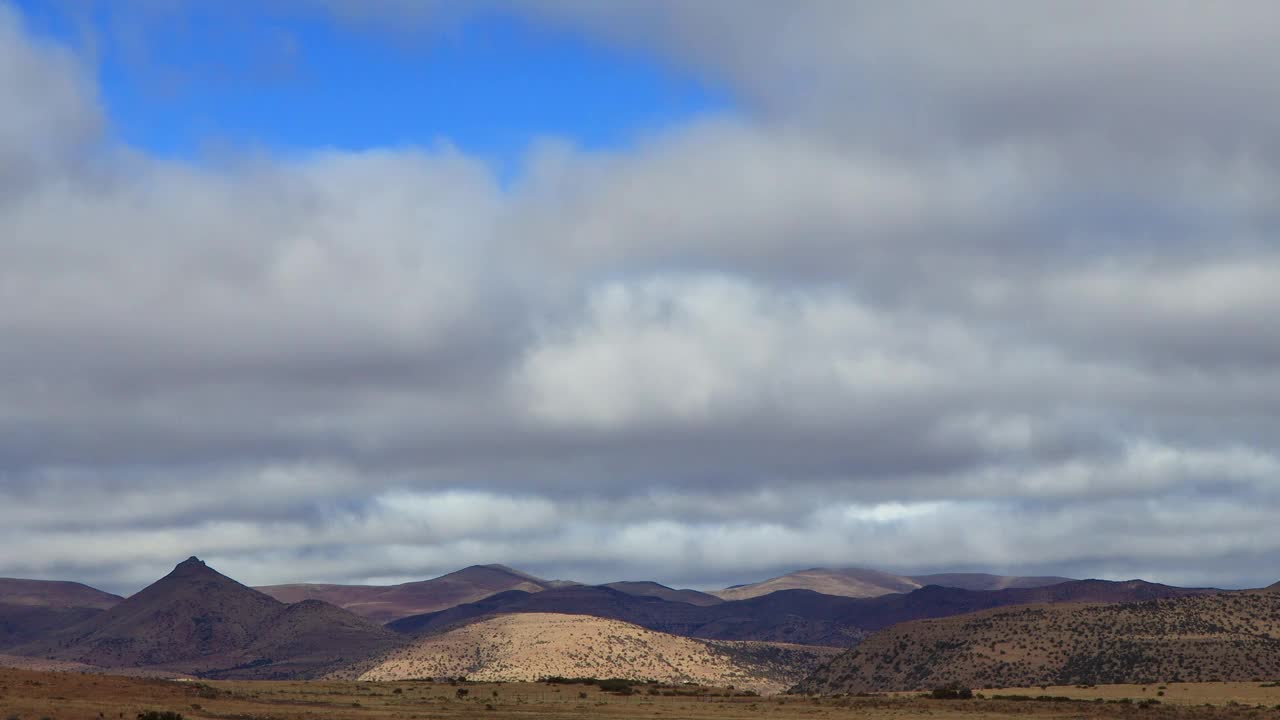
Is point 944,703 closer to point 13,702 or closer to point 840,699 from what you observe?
point 840,699

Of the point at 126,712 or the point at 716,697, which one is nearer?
the point at 126,712

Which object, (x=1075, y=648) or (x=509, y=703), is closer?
(x=509, y=703)

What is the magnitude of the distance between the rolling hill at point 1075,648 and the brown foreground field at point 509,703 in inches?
963

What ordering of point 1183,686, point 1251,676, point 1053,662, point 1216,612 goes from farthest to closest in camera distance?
1. point 1216,612
2. point 1053,662
3. point 1251,676
4. point 1183,686

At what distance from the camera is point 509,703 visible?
109 meters

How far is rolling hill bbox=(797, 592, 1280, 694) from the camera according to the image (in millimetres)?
155375

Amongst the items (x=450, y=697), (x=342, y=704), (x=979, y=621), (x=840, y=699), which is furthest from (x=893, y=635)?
(x=342, y=704)

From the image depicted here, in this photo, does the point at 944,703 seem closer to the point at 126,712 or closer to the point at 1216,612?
the point at 126,712

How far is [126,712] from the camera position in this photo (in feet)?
267

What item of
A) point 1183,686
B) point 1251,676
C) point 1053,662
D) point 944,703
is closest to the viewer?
point 944,703

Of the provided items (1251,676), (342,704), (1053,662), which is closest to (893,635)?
(1053,662)

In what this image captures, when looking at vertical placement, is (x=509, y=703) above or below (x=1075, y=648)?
below

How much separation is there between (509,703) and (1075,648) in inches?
3434

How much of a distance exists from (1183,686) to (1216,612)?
47.4 metres
